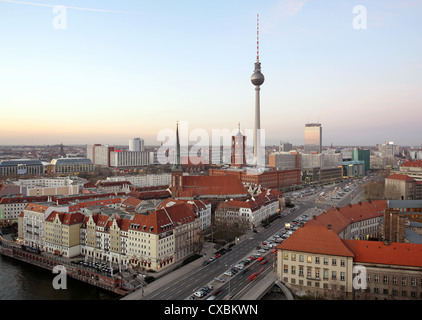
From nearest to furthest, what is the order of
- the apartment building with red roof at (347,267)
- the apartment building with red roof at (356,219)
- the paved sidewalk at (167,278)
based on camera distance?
the apartment building with red roof at (347,267), the paved sidewalk at (167,278), the apartment building with red roof at (356,219)

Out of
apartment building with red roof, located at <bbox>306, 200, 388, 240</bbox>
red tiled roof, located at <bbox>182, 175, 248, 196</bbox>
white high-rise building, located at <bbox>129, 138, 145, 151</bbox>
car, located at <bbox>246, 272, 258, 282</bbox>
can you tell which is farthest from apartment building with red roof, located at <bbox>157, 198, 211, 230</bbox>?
white high-rise building, located at <bbox>129, 138, 145, 151</bbox>

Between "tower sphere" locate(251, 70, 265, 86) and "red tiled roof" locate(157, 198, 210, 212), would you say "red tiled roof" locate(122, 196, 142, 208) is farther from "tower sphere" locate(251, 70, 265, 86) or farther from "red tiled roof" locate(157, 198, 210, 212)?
"tower sphere" locate(251, 70, 265, 86)

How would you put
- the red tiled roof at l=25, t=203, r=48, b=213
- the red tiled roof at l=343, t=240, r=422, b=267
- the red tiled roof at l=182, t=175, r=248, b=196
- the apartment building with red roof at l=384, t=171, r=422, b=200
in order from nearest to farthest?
1. the red tiled roof at l=343, t=240, r=422, b=267
2. the red tiled roof at l=25, t=203, r=48, b=213
3. the red tiled roof at l=182, t=175, r=248, b=196
4. the apartment building with red roof at l=384, t=171, r=422, b=200

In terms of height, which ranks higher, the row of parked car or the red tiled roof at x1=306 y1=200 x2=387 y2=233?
the red tiled roof at x1=306 y1=200 x2=387 y2=233

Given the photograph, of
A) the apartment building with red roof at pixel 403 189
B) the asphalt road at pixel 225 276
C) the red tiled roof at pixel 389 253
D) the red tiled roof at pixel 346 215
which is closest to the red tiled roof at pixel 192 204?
the asphalt road at pixel 225 276

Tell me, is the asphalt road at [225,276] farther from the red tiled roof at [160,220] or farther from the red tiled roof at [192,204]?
the red tiled roof at [192,204]
